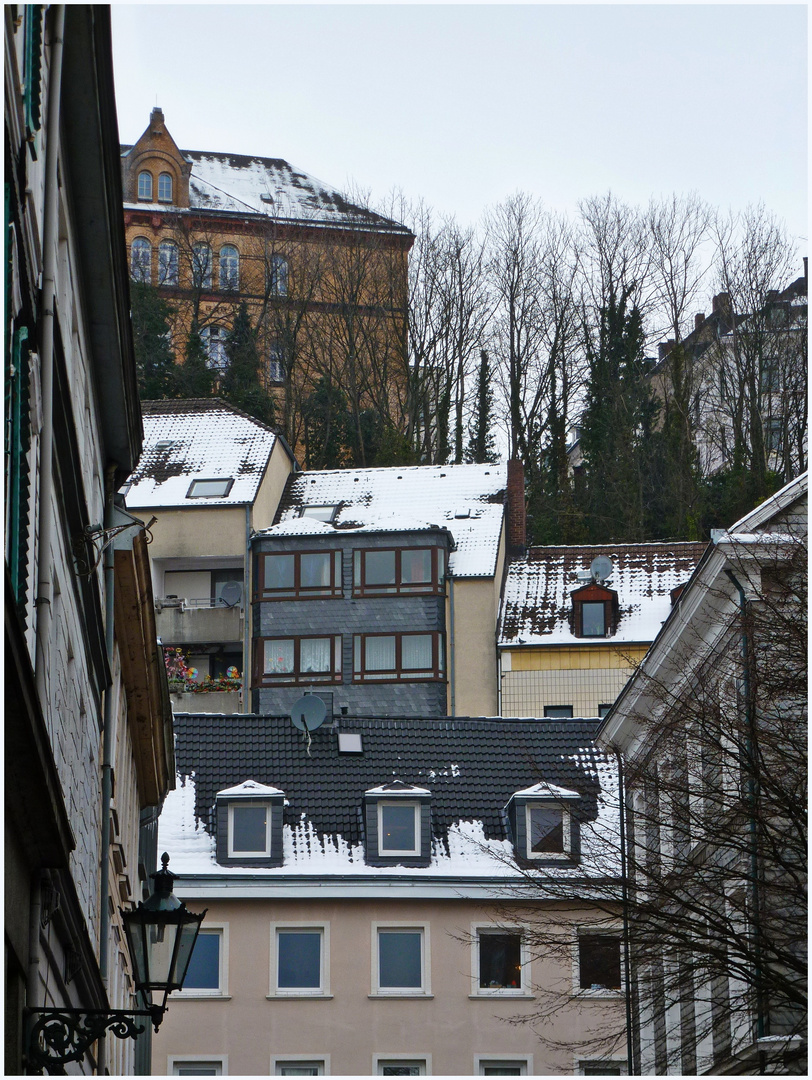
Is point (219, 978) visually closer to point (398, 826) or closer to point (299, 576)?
point (398, 826)

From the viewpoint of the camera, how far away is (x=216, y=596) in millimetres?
55250

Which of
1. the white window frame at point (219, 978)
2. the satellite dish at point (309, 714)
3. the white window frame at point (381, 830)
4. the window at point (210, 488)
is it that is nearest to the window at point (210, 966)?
the white window frame at point (219, 978)

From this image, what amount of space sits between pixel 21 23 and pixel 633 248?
220 feet

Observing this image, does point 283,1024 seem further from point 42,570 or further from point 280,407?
point 280,407

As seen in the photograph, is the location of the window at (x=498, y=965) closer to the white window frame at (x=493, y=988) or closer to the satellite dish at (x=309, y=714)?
the white window frame at (x=493, y=988)

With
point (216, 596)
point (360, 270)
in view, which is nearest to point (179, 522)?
point (216, 596)

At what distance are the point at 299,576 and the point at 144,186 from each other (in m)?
29.3

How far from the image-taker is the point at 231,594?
177ft

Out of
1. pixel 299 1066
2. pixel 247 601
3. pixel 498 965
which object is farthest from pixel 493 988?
pixel 247 601

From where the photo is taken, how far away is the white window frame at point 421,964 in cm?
3353

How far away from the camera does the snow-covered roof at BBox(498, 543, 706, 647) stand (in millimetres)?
52562

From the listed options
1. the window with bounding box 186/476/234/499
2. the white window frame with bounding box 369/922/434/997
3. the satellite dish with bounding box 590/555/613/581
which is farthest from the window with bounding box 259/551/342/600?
the white window frame with bounding box 369/922/434/997

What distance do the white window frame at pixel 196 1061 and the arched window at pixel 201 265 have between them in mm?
44640

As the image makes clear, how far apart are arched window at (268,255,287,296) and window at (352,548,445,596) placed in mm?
22158
